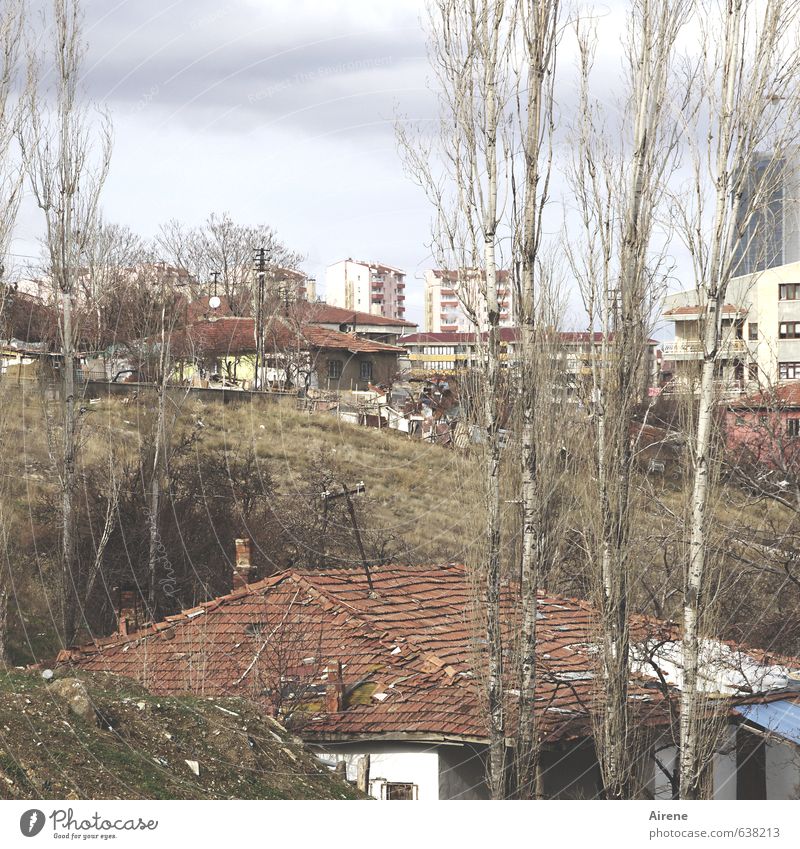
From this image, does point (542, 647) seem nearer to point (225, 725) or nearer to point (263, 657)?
point (263, 657)

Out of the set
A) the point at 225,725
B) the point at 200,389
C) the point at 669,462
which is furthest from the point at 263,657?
the point at 200,389

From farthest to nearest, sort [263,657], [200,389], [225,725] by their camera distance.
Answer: [200,389] < [263,657] < [225,725]

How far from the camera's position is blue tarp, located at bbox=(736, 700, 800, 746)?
6824 mm

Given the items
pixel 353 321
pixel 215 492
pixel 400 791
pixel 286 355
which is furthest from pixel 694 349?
pixel 353 321

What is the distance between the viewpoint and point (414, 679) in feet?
24.1

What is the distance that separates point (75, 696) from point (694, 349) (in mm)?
4800

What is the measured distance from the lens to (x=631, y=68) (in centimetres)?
635

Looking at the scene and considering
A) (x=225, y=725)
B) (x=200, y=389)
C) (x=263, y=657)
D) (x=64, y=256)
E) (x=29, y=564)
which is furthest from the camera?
(x=200, y=389)

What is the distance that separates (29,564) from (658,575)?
7739 mm

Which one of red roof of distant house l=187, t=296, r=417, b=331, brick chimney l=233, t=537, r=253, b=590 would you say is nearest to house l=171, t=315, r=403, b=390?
red roof of distant house l=187, t=296, r=417, b=331

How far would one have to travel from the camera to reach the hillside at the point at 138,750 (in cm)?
525

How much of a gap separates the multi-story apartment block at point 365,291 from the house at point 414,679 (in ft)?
47.7

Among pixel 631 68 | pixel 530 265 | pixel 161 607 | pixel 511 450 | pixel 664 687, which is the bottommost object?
pixel 161 607

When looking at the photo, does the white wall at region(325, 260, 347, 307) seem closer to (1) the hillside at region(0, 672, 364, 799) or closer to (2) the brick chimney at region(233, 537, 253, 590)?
(2) the brick chimney at region(233, 537, 253, 590)
